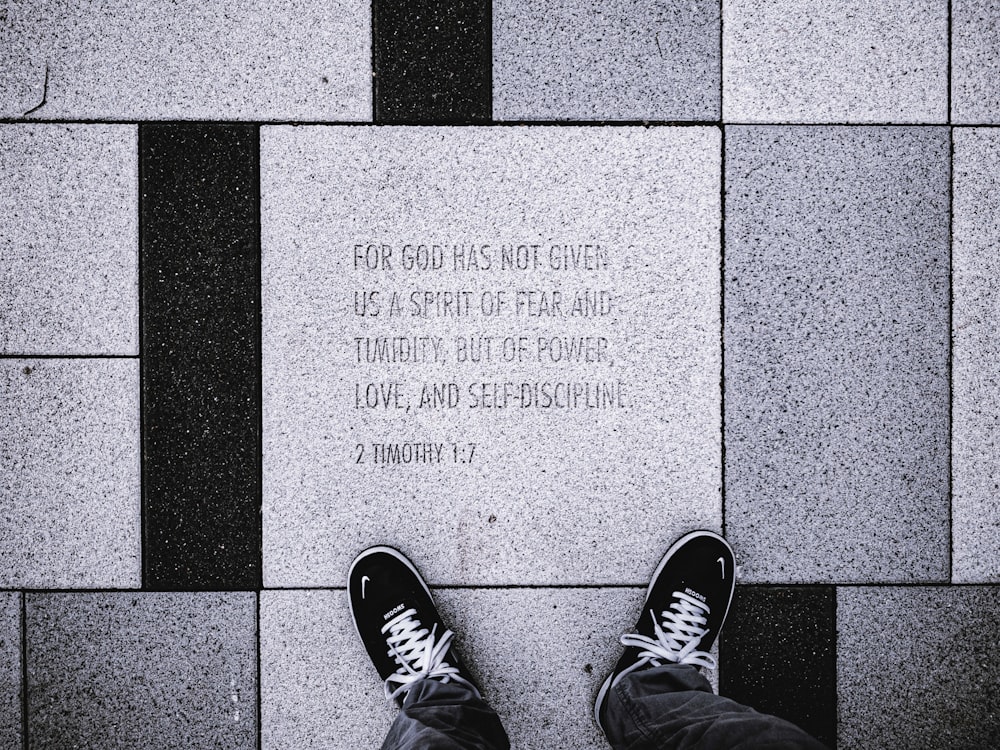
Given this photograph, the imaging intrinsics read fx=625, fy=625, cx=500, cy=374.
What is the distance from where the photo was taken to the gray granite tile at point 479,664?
180cm

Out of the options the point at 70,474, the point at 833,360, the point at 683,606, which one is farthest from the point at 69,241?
the point at 833,360

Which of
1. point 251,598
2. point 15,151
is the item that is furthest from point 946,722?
point 15,151

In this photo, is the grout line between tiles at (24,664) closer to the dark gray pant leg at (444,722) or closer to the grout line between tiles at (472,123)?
the dark gray pant leg at (444,722)

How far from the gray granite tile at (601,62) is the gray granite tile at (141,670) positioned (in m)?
1.69

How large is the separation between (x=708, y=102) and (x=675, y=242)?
1.37 ft

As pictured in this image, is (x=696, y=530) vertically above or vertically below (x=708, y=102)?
below

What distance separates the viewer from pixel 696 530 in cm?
181

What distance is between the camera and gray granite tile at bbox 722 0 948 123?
182cm

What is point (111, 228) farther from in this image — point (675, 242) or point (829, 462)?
point (829, 462)

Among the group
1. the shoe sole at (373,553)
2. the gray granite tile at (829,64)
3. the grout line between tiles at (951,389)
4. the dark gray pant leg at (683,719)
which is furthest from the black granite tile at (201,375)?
the grout line between tiles at (951,389)

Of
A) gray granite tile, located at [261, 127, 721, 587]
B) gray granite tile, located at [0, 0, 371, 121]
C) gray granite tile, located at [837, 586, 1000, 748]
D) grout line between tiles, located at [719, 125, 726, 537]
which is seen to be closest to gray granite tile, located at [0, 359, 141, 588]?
gray granite tile, located at [261, 127, 721, 587]

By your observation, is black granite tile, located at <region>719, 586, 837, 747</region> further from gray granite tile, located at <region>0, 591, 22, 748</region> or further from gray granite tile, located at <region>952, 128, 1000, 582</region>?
gray granite tile, located at <region>0, 591, 22, 748</region>

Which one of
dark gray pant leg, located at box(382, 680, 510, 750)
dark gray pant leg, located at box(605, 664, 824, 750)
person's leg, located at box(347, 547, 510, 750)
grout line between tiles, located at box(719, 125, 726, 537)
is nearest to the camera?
dark gray pant leg, located at box(605, 664, 824, 750)

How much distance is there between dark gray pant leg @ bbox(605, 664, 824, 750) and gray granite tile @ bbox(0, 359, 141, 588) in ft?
4.64
